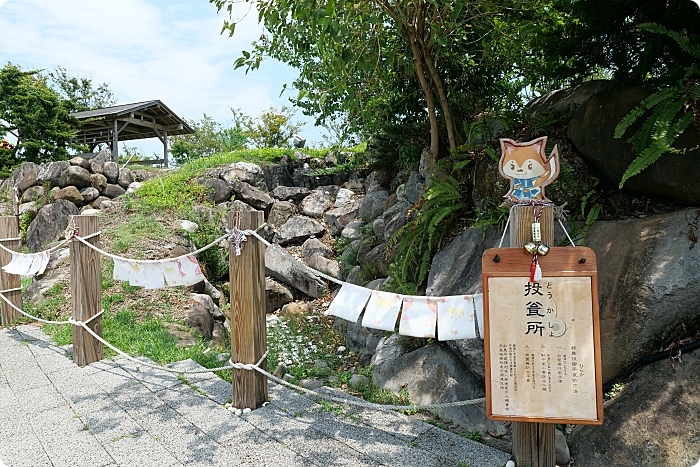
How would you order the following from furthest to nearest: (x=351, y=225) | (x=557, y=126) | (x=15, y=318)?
1. (x=351, y=225)
2. (x=15, y=318)
3. (x=557, y=126)

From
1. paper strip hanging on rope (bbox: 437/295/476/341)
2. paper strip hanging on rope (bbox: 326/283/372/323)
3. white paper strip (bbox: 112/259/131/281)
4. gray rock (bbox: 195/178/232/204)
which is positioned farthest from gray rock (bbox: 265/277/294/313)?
paper strip hanging on rope (bbox: 437/295/476/341)

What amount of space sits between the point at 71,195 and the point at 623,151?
1263cm

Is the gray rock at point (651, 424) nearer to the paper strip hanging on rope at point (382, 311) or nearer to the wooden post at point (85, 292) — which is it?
the paper strip hanging on rope at point (382, 311)

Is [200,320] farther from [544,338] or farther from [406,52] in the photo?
[544,338]

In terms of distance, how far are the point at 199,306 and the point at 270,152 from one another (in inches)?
298

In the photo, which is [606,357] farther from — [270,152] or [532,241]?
[270,152]

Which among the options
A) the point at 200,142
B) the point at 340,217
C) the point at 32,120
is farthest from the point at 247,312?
the point at 200,142

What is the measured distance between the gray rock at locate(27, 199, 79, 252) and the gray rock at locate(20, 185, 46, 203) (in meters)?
0.89

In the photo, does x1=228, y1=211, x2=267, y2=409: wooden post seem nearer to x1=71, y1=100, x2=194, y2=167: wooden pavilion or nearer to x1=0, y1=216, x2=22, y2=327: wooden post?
x1=0, y1=216, x2=22, y2=327: wooden post

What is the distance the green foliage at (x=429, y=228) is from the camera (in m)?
5.08

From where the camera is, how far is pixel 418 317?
3.16m

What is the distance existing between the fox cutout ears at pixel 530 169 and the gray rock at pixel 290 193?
32.1 feet

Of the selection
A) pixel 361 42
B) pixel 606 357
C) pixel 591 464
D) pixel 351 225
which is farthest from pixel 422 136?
pixel 591 464

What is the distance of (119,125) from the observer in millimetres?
19953
